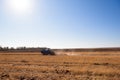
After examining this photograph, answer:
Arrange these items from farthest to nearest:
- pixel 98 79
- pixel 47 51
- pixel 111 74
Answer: pixel 47 51 → pixel 111 74 → pixel 98 79

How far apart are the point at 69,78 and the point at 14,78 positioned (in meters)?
4.11

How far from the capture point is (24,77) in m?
13.9

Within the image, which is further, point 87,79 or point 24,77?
point 24,77

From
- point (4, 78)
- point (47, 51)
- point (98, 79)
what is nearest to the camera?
point (98, 79)

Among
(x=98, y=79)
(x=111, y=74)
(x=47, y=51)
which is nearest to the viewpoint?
(x=98, y=79)

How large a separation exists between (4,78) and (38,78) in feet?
8.40

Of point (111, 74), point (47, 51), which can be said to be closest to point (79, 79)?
point (111, 74)

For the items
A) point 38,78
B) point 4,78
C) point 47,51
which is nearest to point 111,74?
point 38,78

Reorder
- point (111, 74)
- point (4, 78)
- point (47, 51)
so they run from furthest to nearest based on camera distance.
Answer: point (47, 51)
point (111, 74)
point (4, 78)

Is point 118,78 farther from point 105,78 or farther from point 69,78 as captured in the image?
point 69,78

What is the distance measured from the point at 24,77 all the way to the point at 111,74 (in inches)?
268

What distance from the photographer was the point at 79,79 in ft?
42.5

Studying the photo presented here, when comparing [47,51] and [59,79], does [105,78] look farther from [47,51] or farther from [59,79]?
[47,51]

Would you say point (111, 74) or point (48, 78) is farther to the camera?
point (111, 74)
